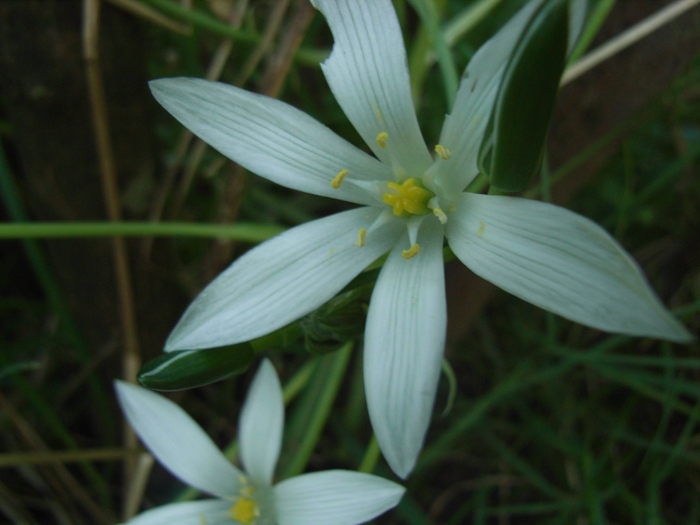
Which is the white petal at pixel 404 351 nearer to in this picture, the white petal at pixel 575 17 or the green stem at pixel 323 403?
the white petal at pixel 575 17

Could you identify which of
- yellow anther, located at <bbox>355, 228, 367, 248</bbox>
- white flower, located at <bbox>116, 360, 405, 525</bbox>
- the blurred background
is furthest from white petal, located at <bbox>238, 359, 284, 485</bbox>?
yellow anther, located at <bbox>355, 228, 367, 248</bbox>

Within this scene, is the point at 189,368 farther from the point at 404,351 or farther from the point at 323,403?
the point at 323,403

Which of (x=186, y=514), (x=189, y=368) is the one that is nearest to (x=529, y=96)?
(x=189, y=368)

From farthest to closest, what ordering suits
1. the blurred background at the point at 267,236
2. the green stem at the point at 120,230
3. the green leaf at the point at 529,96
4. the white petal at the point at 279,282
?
the blurred background at the point at 267,236, the green stem at the point at 120,230, the white petal at the point at 279,282, the green leaf at the point at 529,96

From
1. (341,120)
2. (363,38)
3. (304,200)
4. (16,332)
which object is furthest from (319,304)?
(16,332)

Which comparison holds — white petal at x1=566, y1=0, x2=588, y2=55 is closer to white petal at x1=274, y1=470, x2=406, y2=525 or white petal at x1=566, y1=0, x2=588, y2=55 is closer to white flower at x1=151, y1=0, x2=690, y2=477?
white flower at x1=151, y1=0, x2=690, y2=477

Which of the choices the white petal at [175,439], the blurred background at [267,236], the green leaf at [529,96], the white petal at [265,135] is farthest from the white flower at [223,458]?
the green leaf at [529,96]
